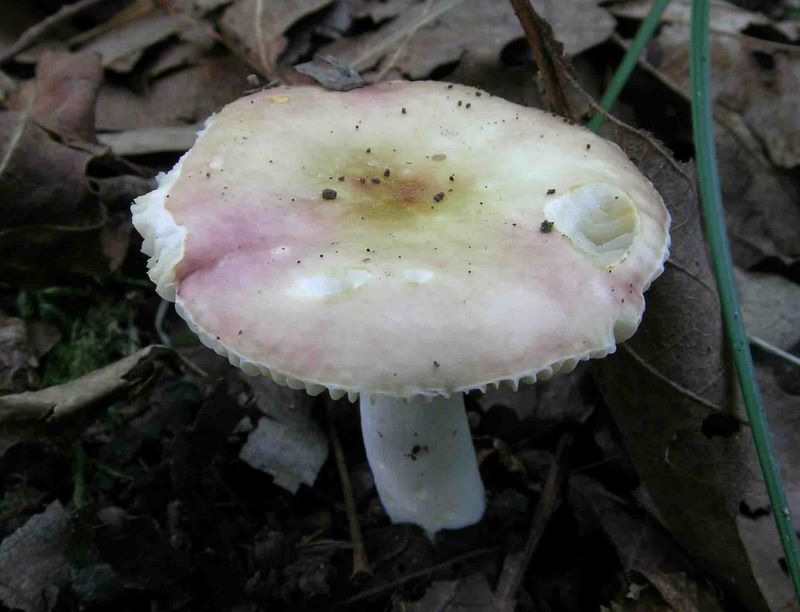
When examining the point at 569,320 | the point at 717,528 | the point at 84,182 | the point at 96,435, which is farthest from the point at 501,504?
the point at 84,182

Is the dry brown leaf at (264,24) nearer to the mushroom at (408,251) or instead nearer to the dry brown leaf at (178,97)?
the dry brown leaf at (178,97)

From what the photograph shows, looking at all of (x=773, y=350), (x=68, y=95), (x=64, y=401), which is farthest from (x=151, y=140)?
(x=773, y=350)

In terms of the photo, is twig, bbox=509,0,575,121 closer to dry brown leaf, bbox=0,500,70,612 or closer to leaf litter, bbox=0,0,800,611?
leaf litter, bbox=0,0,800,611

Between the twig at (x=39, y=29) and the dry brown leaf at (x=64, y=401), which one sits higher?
the twig at (x=39, y=29)

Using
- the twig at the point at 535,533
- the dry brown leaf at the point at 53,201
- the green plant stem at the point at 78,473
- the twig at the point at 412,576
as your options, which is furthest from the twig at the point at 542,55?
the green plant stem at the point at 78,473

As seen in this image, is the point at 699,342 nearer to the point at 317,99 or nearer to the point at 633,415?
the point at 633,415

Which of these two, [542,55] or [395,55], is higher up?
[542,55]

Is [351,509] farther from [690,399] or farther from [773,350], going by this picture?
[773,350]
